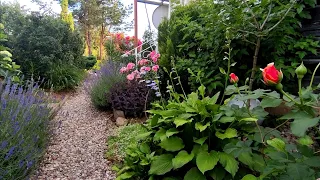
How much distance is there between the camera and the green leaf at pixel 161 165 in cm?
161

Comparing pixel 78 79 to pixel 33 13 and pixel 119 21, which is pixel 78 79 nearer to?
pixel 33 13

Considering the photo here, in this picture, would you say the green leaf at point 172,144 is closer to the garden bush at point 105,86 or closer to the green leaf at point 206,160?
the green leaf at point 206,160

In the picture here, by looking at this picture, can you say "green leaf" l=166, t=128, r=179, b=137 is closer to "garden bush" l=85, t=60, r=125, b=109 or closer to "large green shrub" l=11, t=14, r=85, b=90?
"garden bush" l=85, t=60, r=125, b=109

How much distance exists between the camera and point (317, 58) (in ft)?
7.61

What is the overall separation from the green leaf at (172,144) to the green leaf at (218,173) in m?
0.26

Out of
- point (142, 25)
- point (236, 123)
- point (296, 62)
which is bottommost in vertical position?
point (236, 123)

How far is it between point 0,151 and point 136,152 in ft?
2.94

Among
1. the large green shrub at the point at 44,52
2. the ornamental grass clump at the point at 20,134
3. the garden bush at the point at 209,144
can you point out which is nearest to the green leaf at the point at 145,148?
the garden bush at the point at 209,144

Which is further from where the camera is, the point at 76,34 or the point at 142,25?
the point at 142,25

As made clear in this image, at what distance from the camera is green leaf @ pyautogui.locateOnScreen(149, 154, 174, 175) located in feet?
5.30

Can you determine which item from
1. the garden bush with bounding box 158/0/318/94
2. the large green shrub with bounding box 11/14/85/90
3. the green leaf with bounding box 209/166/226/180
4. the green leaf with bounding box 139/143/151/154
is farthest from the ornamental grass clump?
the large green shrub with bounding box 11/14/85/90

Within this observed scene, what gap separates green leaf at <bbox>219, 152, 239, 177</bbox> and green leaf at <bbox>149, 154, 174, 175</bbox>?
0.34m

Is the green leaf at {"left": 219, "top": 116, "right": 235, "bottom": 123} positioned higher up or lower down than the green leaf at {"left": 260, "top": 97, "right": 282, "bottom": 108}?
lower down

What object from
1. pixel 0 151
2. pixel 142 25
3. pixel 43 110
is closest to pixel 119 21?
pixel 142 25
